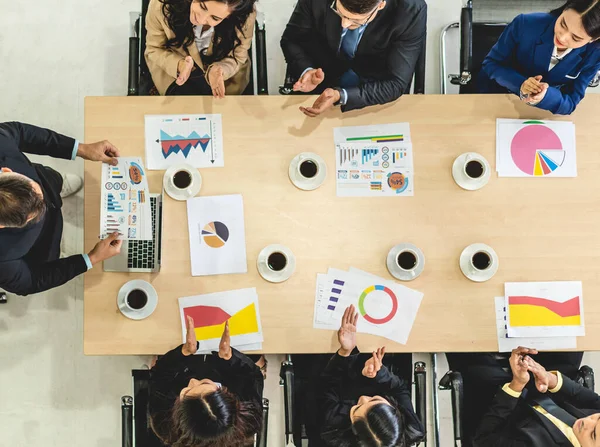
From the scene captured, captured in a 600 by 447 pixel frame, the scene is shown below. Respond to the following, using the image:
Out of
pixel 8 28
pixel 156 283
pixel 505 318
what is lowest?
pixel 505 318

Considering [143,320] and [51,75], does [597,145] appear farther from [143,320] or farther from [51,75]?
[51,75]

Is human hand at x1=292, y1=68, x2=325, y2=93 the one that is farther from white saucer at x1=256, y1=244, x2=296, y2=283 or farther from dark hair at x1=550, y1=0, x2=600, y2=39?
dark hair at x1=550, y1=0, x2=600, y2=39

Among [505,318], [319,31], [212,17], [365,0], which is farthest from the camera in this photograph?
[319,31]

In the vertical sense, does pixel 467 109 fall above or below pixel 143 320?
above

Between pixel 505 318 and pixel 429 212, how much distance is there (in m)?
0.47

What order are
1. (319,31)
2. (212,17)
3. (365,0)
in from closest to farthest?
1. (365,0)
2. (212,17)
3. (319,31)

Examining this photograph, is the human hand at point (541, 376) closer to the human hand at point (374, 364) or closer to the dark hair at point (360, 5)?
the human hand at point (374, 364)

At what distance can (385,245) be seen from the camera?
2047mm

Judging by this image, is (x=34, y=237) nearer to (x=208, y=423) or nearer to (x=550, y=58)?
(x=208, y=423)

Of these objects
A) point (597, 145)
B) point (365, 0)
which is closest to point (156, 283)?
point (365, 0)

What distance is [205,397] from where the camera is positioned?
190 centimetres

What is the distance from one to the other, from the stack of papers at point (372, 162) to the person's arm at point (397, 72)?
0.35ft

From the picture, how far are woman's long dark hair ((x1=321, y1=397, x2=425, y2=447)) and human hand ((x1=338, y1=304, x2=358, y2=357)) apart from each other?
22 centimetres

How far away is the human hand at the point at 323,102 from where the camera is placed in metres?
2.00
